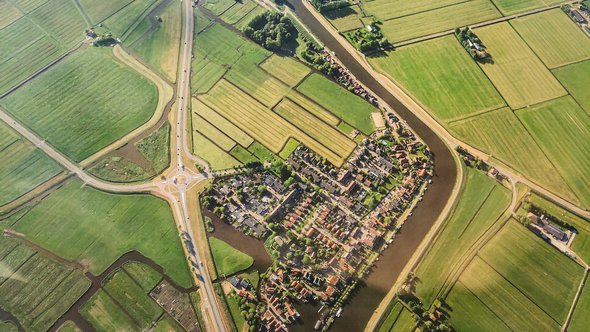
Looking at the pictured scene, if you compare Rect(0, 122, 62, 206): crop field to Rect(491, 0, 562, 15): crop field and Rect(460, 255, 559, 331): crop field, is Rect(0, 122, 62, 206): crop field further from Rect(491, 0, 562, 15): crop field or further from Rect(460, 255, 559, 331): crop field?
Rect(491, 0, 562, 15): crop field

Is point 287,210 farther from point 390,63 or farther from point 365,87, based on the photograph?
point 390,63

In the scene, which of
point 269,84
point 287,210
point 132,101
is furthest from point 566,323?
point 132,101

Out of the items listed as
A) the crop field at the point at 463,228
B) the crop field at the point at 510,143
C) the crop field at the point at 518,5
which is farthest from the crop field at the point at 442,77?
the crop field at the point at 518,5

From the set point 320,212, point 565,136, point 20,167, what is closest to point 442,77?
point 565,136

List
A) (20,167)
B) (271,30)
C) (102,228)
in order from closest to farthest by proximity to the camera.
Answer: (102,228) → (20,167) → (271,30)

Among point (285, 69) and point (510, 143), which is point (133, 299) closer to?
point (285, 69)

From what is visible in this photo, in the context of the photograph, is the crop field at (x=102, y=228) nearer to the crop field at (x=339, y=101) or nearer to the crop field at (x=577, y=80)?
the crop field at (x=339, y=101)
